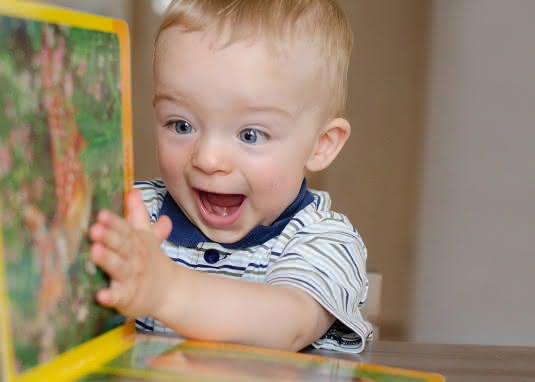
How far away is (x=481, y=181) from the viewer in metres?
1.93

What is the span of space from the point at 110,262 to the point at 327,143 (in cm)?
54

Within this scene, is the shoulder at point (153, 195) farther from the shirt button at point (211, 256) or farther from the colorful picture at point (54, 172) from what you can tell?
the colorful picture at point (54, 172)

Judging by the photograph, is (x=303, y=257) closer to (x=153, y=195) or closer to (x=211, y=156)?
(x=211, y=156)

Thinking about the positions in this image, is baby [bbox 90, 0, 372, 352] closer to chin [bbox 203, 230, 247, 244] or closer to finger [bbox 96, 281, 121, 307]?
chin [bbox 203, 230, 247, 244]

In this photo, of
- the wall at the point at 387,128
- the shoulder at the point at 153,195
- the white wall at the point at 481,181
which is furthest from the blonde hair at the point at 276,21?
the wall at the point at 387,128

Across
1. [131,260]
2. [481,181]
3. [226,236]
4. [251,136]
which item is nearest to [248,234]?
[226,236]

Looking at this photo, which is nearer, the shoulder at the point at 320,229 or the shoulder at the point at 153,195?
the shoulder at the point at 320,229

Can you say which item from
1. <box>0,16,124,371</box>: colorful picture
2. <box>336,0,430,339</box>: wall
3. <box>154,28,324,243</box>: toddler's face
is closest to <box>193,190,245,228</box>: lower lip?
<box>154,28,324,243</box>: toddler's face

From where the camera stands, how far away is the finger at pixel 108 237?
1.79 feet

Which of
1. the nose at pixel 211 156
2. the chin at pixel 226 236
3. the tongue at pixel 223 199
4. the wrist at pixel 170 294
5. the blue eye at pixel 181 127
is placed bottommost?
the wrist at pixel 170 294

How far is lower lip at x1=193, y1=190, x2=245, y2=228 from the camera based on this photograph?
3.02ft

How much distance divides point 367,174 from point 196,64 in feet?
7.56

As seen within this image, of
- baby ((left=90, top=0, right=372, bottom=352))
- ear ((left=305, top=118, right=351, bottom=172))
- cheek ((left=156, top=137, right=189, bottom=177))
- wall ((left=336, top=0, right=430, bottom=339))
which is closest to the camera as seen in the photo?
baby ((left=90, top=0, right=372, bottom=352))

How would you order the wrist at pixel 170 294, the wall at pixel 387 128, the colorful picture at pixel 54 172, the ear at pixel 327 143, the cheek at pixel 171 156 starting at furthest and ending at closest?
the wall at pixel 387 128, the ear at pixel 327 143, the cheek at pixel 171 156, the wrist at pixel 170 294, the colorful picture at pixel 54 172
